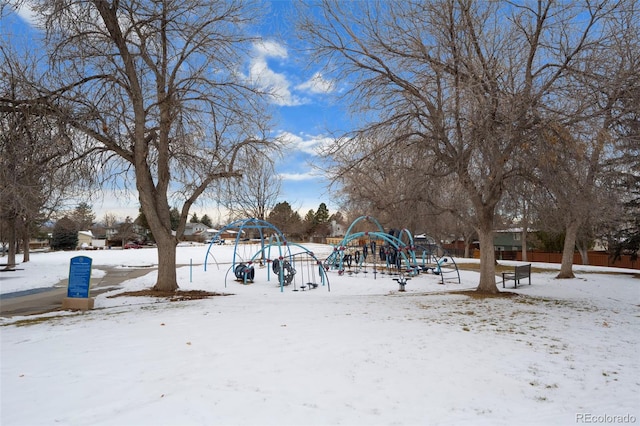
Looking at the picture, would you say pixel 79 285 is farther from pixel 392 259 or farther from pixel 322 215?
pixel 322 215

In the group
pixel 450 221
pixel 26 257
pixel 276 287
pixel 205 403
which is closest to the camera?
pixel 205 403

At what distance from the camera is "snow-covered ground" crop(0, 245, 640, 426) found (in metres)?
4.12

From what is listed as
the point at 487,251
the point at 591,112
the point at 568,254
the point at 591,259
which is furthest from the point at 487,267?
the point at 591,259

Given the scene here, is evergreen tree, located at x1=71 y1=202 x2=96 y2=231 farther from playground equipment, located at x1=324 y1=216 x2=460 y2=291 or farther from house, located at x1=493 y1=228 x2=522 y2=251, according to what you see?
house, located at x1=493 y1=228 x2=522 y2=251

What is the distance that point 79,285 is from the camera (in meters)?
10.8

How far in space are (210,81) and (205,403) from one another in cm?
1058

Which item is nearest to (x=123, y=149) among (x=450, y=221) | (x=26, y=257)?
(x=26, y=257)

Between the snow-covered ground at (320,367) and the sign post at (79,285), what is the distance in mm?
974

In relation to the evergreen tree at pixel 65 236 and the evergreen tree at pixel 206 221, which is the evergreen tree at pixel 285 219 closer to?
the evergreen tree at pixel 65 236

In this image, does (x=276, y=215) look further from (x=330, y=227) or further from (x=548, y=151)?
(x=548, y=151)

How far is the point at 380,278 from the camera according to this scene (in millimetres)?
19812

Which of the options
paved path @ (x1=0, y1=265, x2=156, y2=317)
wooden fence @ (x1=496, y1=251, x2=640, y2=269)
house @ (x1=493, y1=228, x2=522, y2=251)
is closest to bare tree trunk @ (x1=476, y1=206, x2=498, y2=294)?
paved path @ (x1=0, y1=265, x2=156, y2=317)

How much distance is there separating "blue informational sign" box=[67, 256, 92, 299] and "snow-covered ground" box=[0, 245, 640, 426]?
1150mm

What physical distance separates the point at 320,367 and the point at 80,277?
8311 mm
